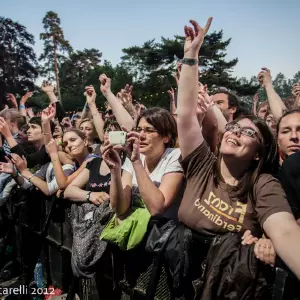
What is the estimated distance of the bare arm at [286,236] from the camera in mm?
1517

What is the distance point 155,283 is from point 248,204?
695 mm

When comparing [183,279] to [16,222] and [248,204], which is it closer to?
[248,204]

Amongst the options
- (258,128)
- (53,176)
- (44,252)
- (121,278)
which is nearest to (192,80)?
(258,128)

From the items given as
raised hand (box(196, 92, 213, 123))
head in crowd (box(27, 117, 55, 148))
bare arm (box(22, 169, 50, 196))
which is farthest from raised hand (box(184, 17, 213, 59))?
head in crowd (box(27, 117, 55, 148))

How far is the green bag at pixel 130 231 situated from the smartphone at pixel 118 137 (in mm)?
459

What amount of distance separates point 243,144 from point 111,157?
88 cm

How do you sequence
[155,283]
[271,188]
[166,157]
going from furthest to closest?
[166,157] < [155,283] < [271,188]

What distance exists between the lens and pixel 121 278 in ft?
8.18

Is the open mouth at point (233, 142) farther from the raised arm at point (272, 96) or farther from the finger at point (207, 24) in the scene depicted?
the raised arm at point (272, 96)

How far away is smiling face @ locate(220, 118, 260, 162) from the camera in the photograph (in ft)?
6.91

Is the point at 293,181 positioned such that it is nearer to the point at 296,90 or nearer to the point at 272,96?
the point at 272,96

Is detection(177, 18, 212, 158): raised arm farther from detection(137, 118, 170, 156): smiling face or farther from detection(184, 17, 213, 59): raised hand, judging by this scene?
detection(137, 118, 170, 156): smiling face

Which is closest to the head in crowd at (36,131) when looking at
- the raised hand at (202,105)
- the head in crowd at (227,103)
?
the head in crowd at (227,103)

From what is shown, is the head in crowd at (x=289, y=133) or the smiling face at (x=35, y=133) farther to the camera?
the smiling face at (x=35, y=133)
